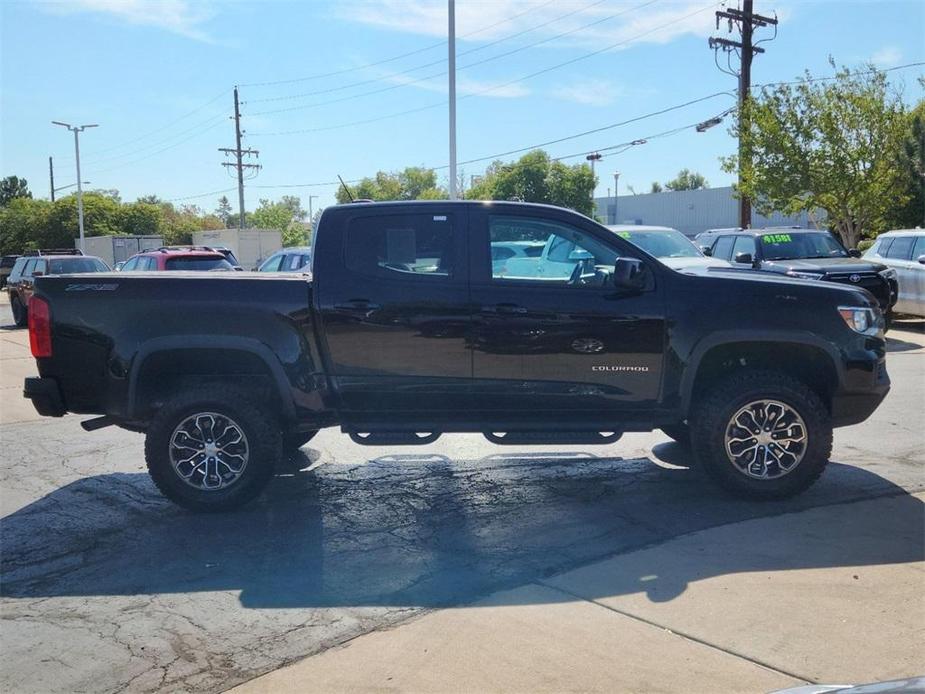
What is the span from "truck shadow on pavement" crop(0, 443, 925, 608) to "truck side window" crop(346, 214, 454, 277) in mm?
1675

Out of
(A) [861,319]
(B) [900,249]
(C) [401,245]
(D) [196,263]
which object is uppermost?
(C) [401,245]

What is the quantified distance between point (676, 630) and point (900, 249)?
15.1 m

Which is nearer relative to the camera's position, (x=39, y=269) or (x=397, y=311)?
(x=397, y=311)

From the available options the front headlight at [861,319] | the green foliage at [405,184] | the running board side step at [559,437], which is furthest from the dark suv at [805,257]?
the green foliage at [405,184]

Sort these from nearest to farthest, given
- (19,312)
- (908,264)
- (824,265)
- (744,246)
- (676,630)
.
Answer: (676,630), (824,265), (744,246), (908,264), (19,312)

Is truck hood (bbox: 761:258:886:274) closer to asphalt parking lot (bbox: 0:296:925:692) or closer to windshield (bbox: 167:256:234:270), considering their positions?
asphalt parking lot (bbox: 0:296:925:692)

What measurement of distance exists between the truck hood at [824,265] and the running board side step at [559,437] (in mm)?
9426

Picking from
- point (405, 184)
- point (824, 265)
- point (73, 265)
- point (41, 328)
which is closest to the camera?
point (41, 328)

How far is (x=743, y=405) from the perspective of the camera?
5.95 meters

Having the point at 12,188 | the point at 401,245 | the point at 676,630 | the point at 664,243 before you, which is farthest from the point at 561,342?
the point at 12,188

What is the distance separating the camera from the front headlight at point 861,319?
19.7 feet

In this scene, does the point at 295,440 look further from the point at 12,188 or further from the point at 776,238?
the point at 12,188

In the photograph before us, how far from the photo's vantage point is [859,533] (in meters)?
5.36

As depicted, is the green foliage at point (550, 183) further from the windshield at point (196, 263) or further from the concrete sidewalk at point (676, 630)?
the concrete sidewalk at point (676, 630)
